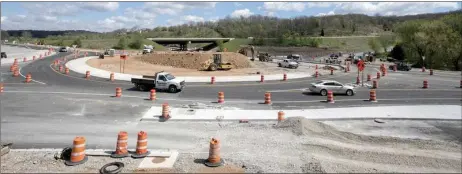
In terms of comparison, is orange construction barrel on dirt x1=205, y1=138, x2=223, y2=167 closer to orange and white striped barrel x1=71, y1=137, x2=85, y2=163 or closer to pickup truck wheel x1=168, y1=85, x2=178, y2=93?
orange and white striped barrel x1=71, y1=137, x2=85, y2=163

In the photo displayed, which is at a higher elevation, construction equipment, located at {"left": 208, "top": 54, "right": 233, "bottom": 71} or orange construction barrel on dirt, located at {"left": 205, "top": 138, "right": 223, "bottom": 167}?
construction equipment, located at {"left": 208, "top": 54, "right": 233, "bottom": 71}

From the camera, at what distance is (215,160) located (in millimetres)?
12234

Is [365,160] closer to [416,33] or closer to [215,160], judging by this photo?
[215,160]

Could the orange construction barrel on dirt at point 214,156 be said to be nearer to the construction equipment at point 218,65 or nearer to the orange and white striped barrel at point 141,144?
the orange and white striped barrel at point 141,144

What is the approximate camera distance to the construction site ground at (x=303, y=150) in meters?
12.0

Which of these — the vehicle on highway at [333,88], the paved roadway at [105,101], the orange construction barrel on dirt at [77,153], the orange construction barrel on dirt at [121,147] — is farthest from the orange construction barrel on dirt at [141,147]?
the vehicle on highway at [333,88]

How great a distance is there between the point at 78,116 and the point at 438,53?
7041 cm

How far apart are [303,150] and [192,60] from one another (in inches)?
1633

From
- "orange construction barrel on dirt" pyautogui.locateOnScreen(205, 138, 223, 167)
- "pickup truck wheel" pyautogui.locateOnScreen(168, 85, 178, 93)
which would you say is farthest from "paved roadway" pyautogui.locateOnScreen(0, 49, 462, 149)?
"orange construction barrel on dirt" pyautogui.locateOnScreen(205, 138, 223, 167)

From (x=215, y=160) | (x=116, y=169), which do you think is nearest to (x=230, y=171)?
(x=215, y=160)

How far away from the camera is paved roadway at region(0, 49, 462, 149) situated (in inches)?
650

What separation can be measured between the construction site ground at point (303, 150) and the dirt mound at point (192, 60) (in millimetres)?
35046

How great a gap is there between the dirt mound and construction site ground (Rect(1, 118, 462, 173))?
1380 inches

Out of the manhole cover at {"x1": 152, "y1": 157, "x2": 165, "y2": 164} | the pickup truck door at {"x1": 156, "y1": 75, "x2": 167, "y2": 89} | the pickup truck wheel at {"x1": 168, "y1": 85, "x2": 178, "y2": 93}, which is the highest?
the pickup truck door at {"x1": 156, "y1": 75, "x2": 167, "y2": 89}
